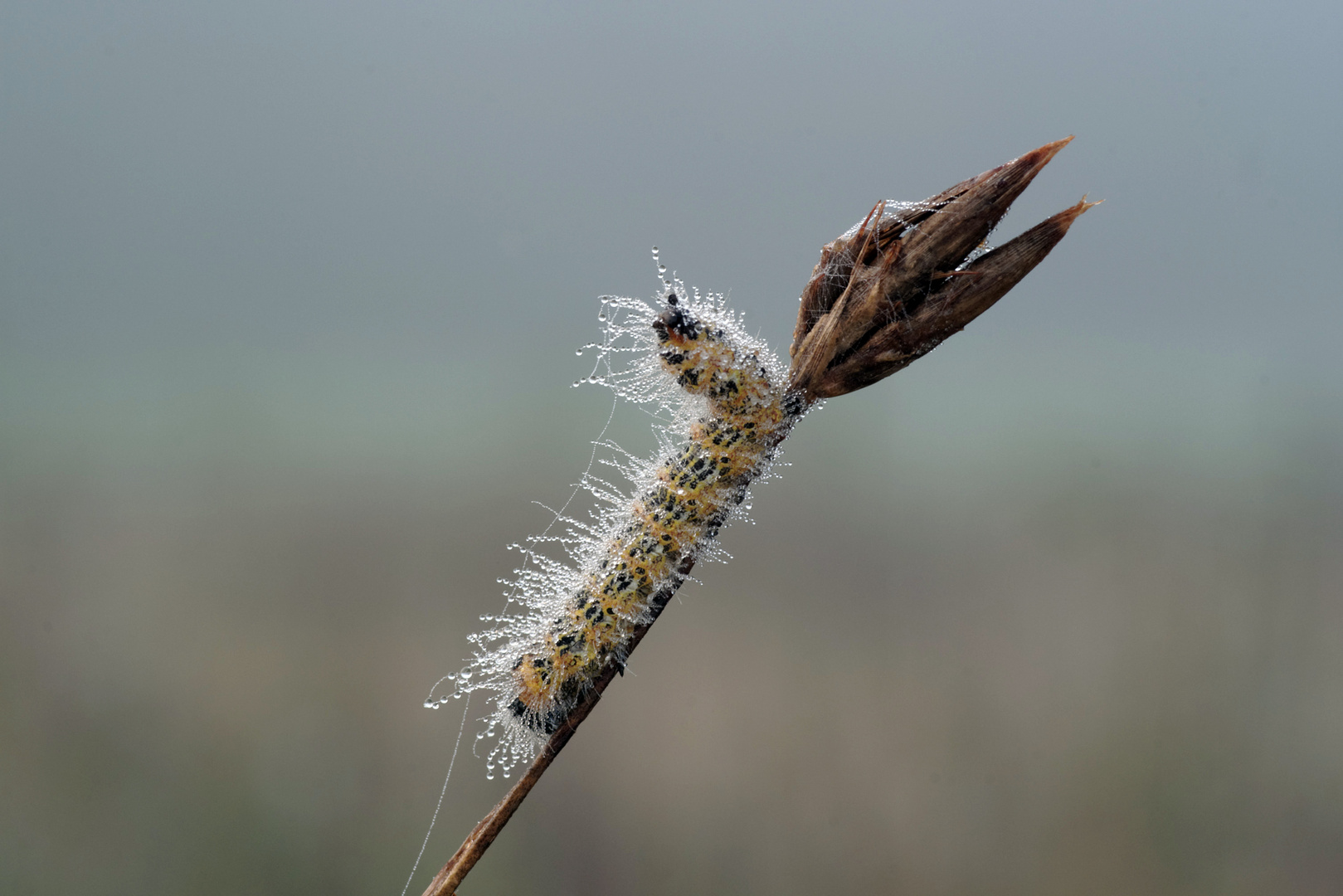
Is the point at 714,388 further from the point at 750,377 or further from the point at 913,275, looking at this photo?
the point at 913,275

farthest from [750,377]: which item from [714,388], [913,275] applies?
[913,275]

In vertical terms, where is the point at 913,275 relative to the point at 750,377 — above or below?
above

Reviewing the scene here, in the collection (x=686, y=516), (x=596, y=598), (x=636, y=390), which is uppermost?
(x=636, y=390)

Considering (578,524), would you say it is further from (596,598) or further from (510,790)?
(510,790)

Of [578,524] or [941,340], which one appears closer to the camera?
[941,340]

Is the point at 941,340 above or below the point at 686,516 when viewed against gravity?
above

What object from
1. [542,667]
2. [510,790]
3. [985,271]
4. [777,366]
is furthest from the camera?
[542,667]

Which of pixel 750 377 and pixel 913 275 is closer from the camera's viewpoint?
pixel 913 275

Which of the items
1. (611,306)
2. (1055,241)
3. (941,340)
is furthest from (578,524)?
(1055,241)
